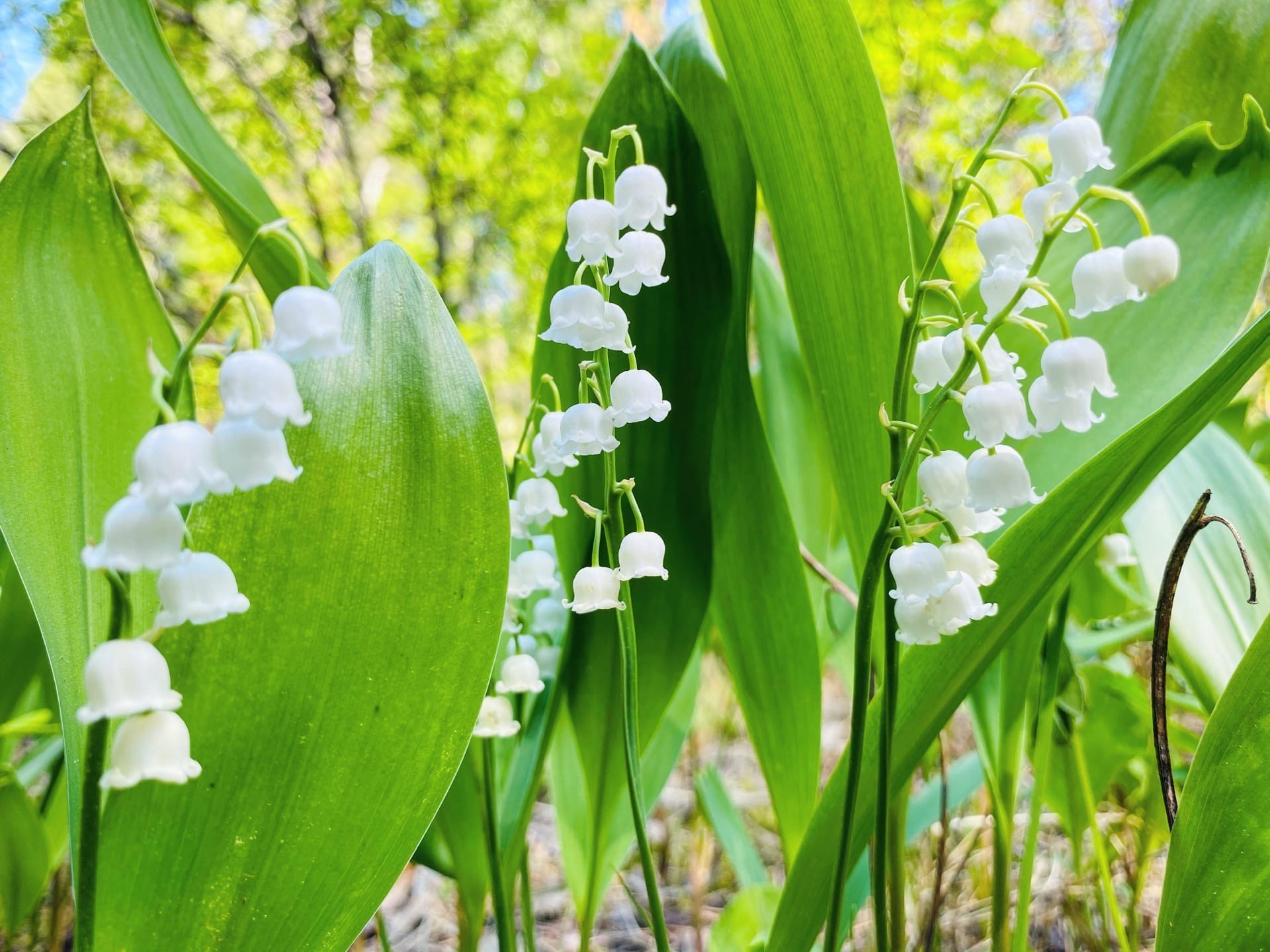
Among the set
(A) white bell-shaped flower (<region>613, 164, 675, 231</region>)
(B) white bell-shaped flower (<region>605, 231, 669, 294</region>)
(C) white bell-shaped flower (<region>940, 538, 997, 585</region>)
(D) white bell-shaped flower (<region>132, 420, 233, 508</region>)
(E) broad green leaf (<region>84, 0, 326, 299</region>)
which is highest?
(E) broad green leaf (<region>84, 0, 326, 299</region>)

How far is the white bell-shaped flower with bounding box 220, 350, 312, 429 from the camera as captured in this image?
1.28 ft

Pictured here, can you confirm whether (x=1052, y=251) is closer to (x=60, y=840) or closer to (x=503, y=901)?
(x=503, y=901)

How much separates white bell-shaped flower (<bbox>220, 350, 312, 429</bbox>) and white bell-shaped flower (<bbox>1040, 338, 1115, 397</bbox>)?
42 centimetres

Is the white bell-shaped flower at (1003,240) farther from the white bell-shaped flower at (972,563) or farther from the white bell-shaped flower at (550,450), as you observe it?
the white bell-shaped flower at (550,450)

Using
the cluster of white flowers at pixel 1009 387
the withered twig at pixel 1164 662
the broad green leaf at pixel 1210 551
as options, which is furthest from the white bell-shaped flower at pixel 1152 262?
the broad green leaf at pixel 1210 551

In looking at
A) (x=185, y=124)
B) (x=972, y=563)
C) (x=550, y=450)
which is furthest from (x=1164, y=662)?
(x=185, y=124)

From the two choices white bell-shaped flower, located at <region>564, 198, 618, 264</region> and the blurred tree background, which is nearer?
white bell-shaped flower, located at <region>564, 198, 618, 264</region>

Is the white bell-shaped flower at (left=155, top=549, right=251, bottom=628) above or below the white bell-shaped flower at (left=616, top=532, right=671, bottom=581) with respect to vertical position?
below

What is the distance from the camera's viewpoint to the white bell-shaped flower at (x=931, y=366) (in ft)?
2.02

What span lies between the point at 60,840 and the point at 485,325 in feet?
10.0

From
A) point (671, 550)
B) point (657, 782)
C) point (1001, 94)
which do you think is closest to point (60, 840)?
point (657, 782)

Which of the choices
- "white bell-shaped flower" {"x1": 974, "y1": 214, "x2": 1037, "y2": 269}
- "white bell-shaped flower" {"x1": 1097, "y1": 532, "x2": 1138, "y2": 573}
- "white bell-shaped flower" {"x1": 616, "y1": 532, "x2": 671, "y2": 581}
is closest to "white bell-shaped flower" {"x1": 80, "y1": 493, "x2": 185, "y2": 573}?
"white bell-shaped flower" {"x1": 616, "y1": 532, "x2": 671, "y2": 581}

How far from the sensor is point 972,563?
508 mm

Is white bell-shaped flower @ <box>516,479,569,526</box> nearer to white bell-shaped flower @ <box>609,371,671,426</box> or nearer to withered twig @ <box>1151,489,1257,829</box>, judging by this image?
white bell-shaped flower @ <box>609,371,671,426</box>
